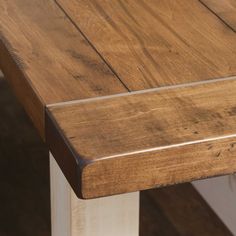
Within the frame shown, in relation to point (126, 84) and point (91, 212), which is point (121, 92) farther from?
point (91, 212)

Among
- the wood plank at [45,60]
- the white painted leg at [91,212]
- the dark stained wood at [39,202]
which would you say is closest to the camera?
the wood plank at [45,60]

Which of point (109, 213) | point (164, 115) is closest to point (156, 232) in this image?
point (109, 213)

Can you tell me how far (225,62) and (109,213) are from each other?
0.26 metres

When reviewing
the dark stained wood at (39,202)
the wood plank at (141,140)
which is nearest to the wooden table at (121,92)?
the wood plank at (141,140)

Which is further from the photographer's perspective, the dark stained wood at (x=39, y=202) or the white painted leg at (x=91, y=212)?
the dark stained wood at (x=39, y=202)

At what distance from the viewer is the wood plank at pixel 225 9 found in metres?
0.97

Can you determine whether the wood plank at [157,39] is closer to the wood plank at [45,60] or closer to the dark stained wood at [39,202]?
the wood plank at [45,60]

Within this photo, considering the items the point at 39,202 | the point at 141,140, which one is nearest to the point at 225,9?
the point at 141,140

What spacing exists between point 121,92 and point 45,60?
120 mm

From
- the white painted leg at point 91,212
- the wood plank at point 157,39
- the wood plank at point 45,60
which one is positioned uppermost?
the wood plank at point 157,39

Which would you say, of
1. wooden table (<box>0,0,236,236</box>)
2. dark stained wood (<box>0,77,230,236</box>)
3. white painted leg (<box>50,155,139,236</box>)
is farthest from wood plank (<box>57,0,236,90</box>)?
dark stained wood (<box>0,77,230,236</box>)

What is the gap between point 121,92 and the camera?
784 mm

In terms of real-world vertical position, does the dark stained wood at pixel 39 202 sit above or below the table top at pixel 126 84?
below

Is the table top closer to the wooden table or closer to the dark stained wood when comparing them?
the wooden table
